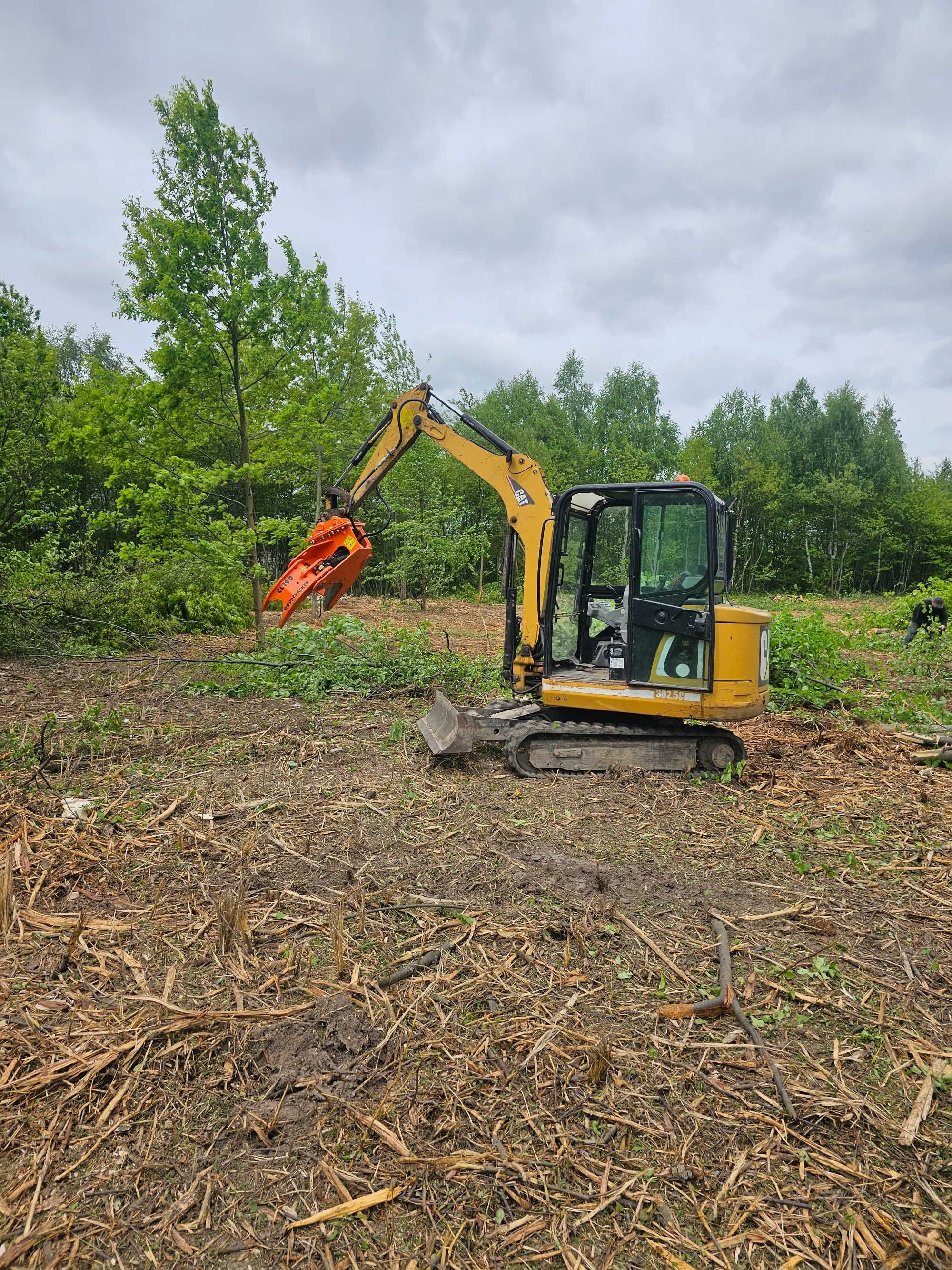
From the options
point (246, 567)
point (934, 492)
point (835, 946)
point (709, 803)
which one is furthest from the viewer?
point (934, 492)

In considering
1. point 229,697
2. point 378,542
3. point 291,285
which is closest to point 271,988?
point 229,697

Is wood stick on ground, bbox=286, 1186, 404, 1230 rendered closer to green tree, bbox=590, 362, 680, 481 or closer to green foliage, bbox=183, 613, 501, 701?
green foliage, bbox=183, 613, 501, 701

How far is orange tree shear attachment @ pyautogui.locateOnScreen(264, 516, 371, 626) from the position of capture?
23.3 feet

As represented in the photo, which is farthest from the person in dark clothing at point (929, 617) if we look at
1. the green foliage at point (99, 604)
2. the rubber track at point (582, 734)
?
the green foliage at point (99, 604)

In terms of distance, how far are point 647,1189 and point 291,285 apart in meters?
11.4

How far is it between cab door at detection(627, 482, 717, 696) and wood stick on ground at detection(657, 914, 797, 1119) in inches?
121

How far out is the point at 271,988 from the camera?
3.06m

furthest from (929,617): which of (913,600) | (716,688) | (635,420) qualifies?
(635,420)

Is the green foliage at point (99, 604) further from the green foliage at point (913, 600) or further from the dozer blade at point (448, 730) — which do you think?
the green foliage at point (913, 600)

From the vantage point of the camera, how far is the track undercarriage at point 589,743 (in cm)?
630

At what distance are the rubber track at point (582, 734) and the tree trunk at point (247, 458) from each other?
5.51 metres

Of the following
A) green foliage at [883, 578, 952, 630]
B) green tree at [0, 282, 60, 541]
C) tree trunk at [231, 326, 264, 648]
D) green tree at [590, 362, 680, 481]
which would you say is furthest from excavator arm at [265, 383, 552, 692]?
green tree at [590, 362, 680, 481]

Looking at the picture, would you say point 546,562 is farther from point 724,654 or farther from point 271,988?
point 271,988

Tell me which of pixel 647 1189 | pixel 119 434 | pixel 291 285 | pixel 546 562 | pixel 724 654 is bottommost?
pixel 647 1189
